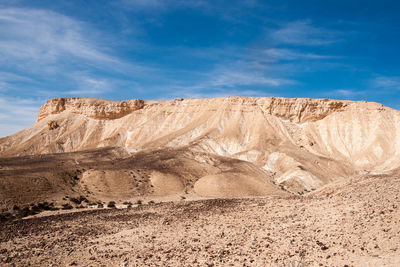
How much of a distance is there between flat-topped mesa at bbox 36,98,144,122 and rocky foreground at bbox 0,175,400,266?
191 feet

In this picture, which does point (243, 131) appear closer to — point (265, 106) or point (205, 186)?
point (265, 106)

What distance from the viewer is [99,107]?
73.2 meters

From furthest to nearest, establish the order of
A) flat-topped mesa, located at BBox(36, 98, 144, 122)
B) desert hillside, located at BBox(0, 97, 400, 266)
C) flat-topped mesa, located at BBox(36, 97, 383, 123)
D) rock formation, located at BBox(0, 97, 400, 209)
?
flat-topped mesa, located at BBox(36, 98, 144, 122) < flat-topped mesa, located at BBox(36, 97, 383, 123) < rock formation, located at BBox(0, 97, 400, 209) < desert hillside, located at BBox(0, 97, 400, 266)

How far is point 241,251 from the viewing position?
30.5ft

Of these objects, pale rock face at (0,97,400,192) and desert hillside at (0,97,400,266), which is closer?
desert hillside at (0,97,400,266)

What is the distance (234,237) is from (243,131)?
48420 millimetres

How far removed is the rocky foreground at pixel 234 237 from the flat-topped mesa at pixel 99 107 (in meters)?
58.2

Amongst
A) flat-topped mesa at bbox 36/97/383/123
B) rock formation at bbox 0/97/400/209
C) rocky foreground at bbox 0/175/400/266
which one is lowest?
rocky foreground at bbox 0/175/400/266

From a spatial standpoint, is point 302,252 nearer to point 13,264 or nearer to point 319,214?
point 319,214

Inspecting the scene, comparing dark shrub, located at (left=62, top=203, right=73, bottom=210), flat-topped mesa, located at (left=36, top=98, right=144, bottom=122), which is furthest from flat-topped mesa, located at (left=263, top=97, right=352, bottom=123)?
dark shrub, located at (left=62, top=203, right=73, bottom=210)

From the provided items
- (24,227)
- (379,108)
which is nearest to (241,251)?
(24,227)

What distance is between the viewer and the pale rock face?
50688 mm

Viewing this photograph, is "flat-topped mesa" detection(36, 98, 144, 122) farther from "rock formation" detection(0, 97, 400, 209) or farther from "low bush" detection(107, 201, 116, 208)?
"low bush" detection(107, 201, 116, 208)

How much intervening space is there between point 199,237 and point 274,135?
4723 cm
